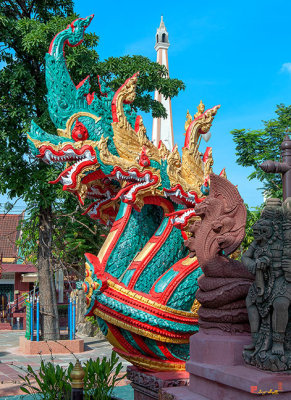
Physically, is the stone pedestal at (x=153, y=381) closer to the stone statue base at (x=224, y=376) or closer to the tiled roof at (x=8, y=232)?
the stone statue base at (x=224, y=376)

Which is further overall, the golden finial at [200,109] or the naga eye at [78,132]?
the golden finial at [200,109]

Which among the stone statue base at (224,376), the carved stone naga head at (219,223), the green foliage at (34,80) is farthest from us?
the green foliage at (34,80)

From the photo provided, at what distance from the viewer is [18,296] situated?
23.2m

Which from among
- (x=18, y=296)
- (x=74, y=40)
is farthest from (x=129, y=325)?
(x=18, y=296)

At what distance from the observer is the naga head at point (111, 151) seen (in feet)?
19.9

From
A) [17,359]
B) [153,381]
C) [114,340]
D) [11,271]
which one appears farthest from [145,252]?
[11,271]

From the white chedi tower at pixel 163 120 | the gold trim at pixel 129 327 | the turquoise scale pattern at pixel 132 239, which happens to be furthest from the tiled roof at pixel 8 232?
the gold trim at pixel 129 327

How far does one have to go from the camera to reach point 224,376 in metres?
3.46

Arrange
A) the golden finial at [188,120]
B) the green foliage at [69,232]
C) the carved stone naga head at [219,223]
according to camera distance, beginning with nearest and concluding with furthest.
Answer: the carved stone naga head at [219,223]
the golden finial at [188,120]
the green foliage at [69,232]

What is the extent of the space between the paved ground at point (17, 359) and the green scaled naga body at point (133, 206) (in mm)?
2047

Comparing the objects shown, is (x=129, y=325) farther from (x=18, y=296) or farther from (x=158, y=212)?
(x=18, y=296)

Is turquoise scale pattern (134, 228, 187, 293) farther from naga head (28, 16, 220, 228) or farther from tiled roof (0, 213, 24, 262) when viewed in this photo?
tiled roof (0, 213, 24, 262)

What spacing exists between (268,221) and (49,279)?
983 centimetres

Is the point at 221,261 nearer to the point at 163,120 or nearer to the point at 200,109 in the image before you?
the point at 200,109
